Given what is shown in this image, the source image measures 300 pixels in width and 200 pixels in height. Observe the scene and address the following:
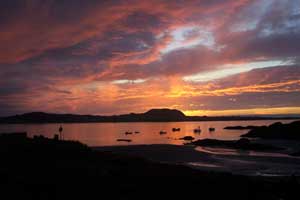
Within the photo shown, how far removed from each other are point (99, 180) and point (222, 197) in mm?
7960

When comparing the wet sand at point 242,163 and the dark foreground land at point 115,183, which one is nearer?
the dark foreground land at point 115,183

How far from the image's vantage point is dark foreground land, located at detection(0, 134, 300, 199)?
60.2ft

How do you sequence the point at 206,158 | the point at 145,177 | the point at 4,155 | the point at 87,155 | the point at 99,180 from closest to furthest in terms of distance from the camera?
1. the point at 99,180
2. the point at 145,177
3. the point at 4,155
4. the point at 87,155
5. the point at 206,158

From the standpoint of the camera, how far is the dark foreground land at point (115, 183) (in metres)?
18.4

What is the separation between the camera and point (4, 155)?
3031 cm

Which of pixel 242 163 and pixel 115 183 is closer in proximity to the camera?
pixel 115 183

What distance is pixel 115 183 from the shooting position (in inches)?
826

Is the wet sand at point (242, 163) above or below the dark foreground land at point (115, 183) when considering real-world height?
below

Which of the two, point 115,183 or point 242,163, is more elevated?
point 115,183

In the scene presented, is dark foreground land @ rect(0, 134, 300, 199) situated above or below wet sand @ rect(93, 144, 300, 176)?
above

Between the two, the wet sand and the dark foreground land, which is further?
the wet sand

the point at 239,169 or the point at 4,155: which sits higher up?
the point at 4,155

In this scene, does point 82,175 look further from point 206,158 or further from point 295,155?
point 295,155

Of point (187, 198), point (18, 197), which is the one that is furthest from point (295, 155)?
point (18, 197)
